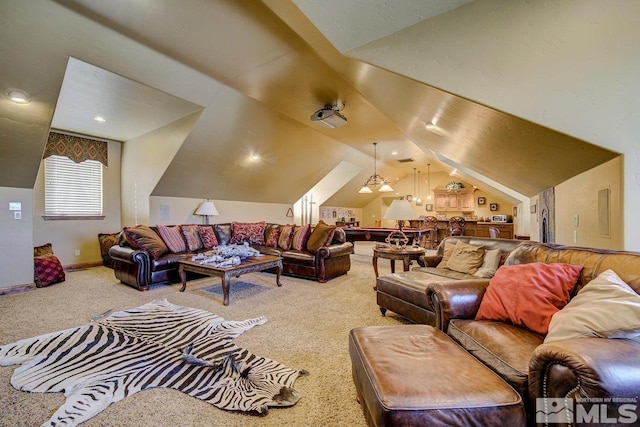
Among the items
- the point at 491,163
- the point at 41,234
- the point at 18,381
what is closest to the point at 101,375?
the point at 18,381

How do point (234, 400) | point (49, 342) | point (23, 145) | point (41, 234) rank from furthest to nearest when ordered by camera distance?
point (41, 234), point (23, 145), point (49, 342), point (234, 400)

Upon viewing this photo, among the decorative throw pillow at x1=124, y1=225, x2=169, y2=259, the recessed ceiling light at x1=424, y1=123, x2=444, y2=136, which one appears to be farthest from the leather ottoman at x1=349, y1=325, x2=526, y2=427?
the decorative throw pillow at x1=124, y1=225, x2=169, y2=259

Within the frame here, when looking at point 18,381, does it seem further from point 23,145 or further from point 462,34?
point 462,34

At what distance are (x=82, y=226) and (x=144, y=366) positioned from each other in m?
4.85

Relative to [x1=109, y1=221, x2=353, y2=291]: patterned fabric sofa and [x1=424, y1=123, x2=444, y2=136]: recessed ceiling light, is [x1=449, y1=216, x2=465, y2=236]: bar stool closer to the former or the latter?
[x1=109, y1=221, x2=353, y2=291]: patterned fabric sofa

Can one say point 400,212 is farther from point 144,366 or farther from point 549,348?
point 144,366

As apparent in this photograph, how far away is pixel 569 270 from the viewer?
162cm

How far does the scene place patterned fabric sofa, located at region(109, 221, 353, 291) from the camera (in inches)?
156

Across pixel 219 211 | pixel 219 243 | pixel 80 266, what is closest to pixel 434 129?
pixel 219 243

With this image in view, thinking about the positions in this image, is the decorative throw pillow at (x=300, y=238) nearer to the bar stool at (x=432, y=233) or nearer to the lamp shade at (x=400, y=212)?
the lamp shade at (x=400, y=212)

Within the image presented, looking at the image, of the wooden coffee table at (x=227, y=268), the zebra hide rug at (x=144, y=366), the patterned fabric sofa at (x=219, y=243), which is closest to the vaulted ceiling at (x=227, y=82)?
the patterned fabric sofa at (x=219, y=243)

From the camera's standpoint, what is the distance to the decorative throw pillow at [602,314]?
106cm

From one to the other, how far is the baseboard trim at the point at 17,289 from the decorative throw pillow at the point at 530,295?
5.49 meters

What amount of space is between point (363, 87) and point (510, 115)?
5.20 feet
